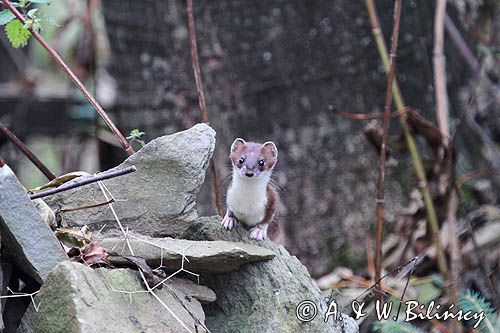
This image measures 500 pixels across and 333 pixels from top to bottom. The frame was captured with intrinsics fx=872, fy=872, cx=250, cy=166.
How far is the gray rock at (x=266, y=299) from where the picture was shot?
2.63m

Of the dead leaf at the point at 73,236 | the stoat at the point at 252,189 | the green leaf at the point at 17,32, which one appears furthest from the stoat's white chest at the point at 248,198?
the green leaf at the point at 17,32

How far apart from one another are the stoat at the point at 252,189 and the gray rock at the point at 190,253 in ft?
2.03

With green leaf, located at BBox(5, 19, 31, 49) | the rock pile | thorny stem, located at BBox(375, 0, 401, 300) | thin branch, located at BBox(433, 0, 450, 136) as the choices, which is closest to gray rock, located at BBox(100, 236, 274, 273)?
Result: the rock pile

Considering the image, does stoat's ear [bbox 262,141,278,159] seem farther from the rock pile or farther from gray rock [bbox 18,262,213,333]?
gray rock [bbox 18,262,213,333]

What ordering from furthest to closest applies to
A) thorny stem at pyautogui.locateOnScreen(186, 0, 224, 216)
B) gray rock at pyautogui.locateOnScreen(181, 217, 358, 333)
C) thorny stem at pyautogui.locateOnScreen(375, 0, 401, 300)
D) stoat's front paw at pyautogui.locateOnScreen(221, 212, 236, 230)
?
thorny stem at pyautogui.locateOnScreen(375, 0, 401, 300)
thorny stem at pyautogui.locateOnScreen(186, 0, 224, 216)
stoat's front paw at pyautogui.locateOnScreen(221, 212, 236, 230)
gray rock at pyautogui.locateOnScreen(181, 217, 358, 333)

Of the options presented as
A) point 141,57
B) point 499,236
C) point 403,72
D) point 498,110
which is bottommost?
point 499,236

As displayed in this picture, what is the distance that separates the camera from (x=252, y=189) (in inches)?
137

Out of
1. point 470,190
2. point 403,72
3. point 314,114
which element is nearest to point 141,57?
point 314,114

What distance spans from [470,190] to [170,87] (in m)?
1.94

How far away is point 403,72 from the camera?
5496 mm

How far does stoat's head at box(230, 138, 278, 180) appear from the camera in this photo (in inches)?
135

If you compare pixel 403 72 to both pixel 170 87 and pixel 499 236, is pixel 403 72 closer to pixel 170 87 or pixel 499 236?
pixel 499 236

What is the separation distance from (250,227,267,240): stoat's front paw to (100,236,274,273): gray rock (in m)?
0.34

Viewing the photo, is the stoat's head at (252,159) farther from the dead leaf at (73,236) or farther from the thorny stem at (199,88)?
the dead leaf at (73,236)
